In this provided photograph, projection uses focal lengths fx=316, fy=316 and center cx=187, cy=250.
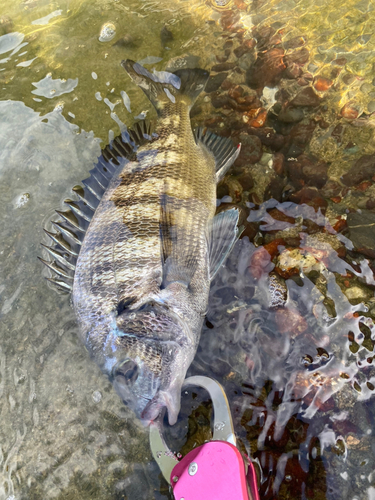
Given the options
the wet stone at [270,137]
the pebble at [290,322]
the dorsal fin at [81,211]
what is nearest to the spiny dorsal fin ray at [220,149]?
the wet stone at [270,137]

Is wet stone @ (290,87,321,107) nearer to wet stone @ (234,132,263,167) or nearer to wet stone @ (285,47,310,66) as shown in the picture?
wet stone @ (285,47,310,66)

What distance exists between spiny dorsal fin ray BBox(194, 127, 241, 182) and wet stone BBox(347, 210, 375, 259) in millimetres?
1248

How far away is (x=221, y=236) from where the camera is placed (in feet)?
9.32

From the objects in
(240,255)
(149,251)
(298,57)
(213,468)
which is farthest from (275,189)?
(213,468)

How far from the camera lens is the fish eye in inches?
87.0

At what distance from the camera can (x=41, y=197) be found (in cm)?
348

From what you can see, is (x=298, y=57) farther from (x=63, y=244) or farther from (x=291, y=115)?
(x=63, y=244)

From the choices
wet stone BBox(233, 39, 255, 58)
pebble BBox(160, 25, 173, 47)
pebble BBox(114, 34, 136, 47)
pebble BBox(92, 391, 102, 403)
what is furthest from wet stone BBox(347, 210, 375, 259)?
pebble BBox(114, 34, 136, 47)

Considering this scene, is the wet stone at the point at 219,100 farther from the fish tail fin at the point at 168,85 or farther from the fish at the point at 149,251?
the fish at the point at 149,251

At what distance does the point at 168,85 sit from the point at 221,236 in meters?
2.07

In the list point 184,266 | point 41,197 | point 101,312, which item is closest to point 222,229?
point 184,266

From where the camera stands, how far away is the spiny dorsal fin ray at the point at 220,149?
127 inches

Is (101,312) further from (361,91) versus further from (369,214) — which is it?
(361,91)

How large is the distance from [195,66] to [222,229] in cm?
233
